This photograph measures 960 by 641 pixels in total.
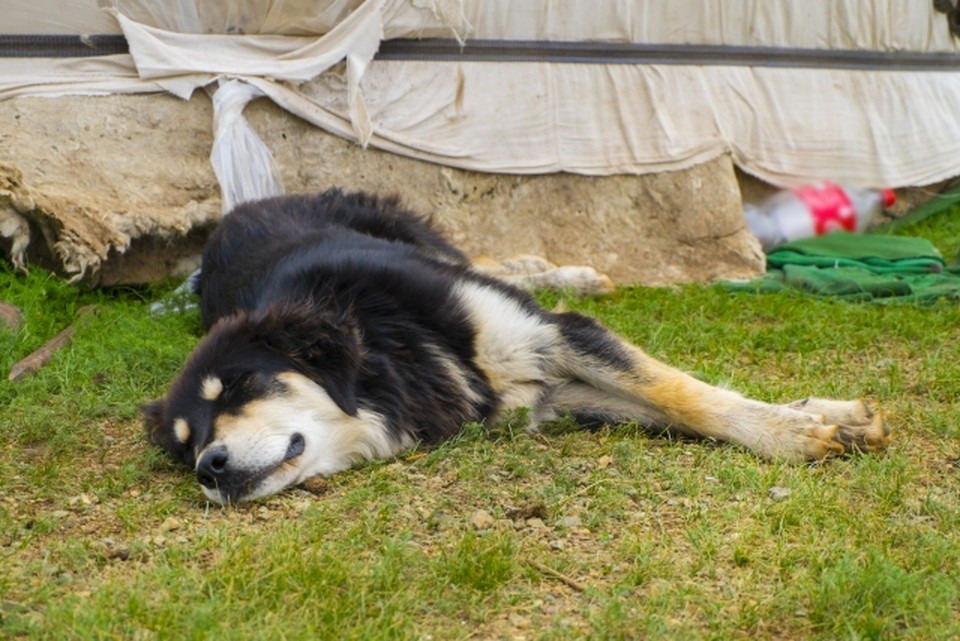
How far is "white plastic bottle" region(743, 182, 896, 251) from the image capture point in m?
8.55

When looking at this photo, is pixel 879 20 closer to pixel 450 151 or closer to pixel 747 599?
pixel 450 151

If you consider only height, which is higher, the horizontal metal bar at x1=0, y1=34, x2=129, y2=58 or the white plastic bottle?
the horizontal metal bar at x1=0, y1=34, x2=129, y2=58

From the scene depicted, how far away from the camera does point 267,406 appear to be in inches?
161

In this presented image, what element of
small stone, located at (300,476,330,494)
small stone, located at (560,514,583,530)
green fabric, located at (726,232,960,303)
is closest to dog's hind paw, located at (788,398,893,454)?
small stone, located at (560,514,583,530)

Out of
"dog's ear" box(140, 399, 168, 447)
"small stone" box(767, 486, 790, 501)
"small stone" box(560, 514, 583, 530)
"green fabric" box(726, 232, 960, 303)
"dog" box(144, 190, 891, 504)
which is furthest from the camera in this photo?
"green fabric" box(726, 232, 960, 303)

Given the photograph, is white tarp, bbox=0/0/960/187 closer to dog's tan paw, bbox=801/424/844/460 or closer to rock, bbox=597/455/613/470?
rock, bbox=597/455/613/470

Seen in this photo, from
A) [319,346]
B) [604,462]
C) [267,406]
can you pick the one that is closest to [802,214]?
[604,462]

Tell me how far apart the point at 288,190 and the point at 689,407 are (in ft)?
12.2

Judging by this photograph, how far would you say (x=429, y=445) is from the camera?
455cm

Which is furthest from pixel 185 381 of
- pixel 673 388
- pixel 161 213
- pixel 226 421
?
pixel 161 213

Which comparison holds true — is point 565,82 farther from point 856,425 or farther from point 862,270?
point 856,425

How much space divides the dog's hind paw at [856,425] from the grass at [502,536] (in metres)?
0.08

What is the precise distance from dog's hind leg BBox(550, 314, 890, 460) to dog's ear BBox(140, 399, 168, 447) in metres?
1.54

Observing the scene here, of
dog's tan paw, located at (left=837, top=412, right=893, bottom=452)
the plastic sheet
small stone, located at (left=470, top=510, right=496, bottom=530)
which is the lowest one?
dog's tan paw, located at (left=837, top=412, right=893, bottom=452)
